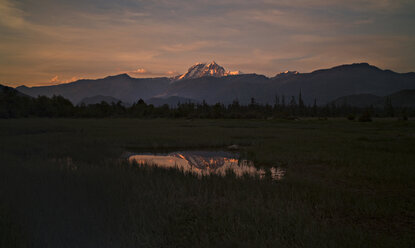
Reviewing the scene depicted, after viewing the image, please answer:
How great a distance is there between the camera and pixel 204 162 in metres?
19.6

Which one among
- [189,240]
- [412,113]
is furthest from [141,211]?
[412,113]

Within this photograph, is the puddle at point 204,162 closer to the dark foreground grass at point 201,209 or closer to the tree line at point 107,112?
the dark foreground grass at point 201,209

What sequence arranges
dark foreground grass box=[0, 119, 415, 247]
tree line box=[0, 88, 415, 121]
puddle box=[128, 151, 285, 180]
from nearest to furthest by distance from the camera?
dark foreground grass box=[0, 119, 415, 247], puddle box=[128, 151, 285, 180], tree line box=[0, 88, 415, 121]

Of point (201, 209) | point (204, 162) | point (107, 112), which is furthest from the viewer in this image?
point (107, 112)

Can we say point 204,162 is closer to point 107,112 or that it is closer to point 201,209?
point 201,209

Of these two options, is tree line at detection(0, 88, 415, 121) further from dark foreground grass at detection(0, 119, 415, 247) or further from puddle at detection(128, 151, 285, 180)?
dark foreground grass at detection(0, 119, 415, 247)

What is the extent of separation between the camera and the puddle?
1569 cm

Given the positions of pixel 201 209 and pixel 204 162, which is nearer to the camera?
pixel 201 209

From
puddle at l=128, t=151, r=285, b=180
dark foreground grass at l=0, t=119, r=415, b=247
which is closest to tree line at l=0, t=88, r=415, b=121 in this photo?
puddle at l=128, t=151, r=285, b=180

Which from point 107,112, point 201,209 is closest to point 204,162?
point 201,209

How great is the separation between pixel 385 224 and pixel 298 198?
9.15ft

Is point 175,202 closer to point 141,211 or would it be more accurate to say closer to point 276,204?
point 141,211

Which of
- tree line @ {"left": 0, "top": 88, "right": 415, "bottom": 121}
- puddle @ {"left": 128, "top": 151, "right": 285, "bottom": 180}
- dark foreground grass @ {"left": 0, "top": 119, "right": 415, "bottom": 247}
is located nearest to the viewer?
dark foreground grass @ {"left": 0, "top": 119, "right": 415, "bottom": 247}

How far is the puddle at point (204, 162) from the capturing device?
1569 cm
